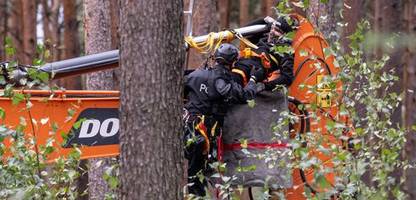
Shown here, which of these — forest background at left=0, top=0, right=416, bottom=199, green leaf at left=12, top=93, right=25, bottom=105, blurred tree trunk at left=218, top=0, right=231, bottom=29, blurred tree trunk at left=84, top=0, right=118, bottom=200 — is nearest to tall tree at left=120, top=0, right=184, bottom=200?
forest background at left=0, top=0, right=416, bottom=199

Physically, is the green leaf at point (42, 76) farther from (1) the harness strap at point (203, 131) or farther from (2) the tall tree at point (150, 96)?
(1) the harness strap at point (203, 131)

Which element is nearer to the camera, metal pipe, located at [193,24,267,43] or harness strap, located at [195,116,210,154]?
harness strap, located at [195,116,210,154]

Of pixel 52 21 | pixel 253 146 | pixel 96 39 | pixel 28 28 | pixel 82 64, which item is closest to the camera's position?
pixel 82 64

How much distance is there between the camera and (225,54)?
25.8 feet

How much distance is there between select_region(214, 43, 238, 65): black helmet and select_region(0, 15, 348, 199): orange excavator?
0.30m

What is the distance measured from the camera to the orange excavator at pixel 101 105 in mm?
6766

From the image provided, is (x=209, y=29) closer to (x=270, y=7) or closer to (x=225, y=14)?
(x=270, y=7)

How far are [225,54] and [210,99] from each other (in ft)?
1.45

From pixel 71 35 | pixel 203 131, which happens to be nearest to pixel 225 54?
pixel 203 131

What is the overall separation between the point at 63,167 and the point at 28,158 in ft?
0.85

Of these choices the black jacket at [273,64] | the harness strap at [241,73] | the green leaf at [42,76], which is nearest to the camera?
the green leaf at [42,76]

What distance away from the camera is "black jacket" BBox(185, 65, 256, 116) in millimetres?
7789

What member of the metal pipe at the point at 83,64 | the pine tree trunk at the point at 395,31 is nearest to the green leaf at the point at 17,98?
the metal pipe at the point at 83,64

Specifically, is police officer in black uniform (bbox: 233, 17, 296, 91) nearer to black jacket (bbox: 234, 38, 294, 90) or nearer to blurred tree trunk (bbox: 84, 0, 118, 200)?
black jacket (bbox: 234, 38, 294, 90)
